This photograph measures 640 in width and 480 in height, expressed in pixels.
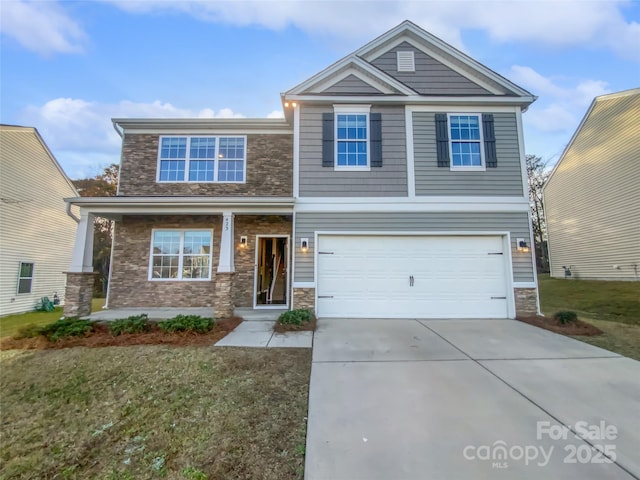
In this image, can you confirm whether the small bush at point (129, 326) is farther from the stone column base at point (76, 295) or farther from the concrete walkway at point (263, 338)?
the stone column base at point (76, 295)

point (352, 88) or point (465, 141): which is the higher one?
point (352, 88)

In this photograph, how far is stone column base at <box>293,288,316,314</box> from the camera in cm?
720

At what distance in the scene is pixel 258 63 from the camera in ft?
38.5

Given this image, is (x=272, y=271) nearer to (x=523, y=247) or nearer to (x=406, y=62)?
(x=523, y=247)

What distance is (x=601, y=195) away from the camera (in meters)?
13.5

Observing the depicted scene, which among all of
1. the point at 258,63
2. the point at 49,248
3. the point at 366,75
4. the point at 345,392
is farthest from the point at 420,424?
the point at 49,248

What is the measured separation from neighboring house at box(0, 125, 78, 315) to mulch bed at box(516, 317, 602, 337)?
16.7 m

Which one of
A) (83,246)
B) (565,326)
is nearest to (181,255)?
(83,246)

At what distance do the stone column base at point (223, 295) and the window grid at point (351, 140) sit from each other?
417 centimetres

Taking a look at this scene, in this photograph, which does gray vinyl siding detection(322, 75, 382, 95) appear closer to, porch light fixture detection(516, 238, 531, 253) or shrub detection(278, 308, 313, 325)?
porch light fixture detection(516, 238, 531, 253)

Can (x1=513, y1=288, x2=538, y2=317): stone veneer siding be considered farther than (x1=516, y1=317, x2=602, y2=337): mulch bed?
Yes

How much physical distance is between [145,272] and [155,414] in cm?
693

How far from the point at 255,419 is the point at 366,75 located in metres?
8.40

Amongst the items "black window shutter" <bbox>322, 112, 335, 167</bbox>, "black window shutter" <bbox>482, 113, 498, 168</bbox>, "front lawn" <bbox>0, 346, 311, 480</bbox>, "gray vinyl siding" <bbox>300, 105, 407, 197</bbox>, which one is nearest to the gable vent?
"gray vinyl siding" <bbox>300, 105, 407, 197</bbox>
